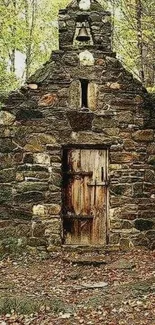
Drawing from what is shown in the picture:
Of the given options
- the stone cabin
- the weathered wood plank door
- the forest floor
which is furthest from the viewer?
the weathered wood plank door

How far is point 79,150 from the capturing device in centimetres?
981

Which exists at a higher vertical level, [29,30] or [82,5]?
[29,30]

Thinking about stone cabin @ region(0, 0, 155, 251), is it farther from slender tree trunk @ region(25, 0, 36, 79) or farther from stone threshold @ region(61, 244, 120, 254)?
slender tree trunk @ region(25, 0, 36, 79)

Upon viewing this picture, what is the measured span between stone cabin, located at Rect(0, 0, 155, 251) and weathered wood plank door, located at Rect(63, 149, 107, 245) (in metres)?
0.02

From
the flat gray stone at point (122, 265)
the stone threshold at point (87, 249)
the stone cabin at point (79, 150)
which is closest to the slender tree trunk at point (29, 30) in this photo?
the stone cabin at point (79, 150)

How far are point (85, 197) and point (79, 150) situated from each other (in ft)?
3.11

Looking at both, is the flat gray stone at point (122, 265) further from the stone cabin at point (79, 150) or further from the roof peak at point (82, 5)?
the roof peak at point (82, 5)

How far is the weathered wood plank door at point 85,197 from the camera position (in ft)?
32.2

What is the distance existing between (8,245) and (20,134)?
2.19 metres

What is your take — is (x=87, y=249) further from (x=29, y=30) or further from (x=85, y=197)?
(x=29, y=30)

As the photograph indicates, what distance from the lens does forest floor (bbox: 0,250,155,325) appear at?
6.25 meters

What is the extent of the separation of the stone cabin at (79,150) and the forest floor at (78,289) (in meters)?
0.57

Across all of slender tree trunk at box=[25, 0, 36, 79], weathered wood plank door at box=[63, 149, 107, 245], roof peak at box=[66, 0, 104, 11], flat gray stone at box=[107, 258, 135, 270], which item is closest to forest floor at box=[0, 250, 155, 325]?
flat gray stone at box=[107, 258, 135, 270]

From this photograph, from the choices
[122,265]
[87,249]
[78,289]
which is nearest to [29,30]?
[87,249]
